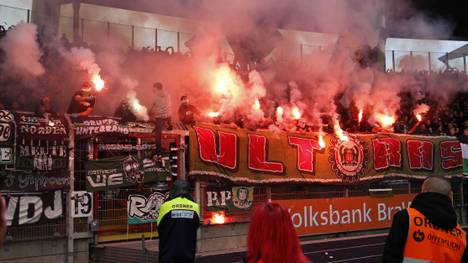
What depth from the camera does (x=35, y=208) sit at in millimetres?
8086

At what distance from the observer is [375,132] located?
44.3ft

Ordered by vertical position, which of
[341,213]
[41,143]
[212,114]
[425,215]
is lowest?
[341,213]

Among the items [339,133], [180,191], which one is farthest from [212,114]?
[180,191]

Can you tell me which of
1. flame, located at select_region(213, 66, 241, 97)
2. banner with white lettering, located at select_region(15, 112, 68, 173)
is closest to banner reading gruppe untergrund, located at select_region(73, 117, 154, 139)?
banner with white lettering, located at select_region(15, 112, 68, 173)

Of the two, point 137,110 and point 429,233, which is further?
point 137,110

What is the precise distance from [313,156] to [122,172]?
4817 millimetres

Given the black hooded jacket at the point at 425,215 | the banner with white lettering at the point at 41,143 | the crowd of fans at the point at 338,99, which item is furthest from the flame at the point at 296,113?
the black hooded jacket at the point at 425,215

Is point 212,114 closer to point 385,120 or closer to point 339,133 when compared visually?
point 339,133

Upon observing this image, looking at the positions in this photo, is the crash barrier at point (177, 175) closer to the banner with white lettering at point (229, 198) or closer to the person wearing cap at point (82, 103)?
the banner with white lettering at point (229, 198)

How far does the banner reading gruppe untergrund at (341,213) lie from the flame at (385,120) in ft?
7.55

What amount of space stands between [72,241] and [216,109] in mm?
4895

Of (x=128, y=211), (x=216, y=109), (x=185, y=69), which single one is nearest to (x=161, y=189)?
(x=128, y=211)

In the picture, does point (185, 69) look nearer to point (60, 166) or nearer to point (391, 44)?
point (60, 166)

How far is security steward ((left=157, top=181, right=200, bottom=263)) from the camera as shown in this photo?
4723 millimetres
